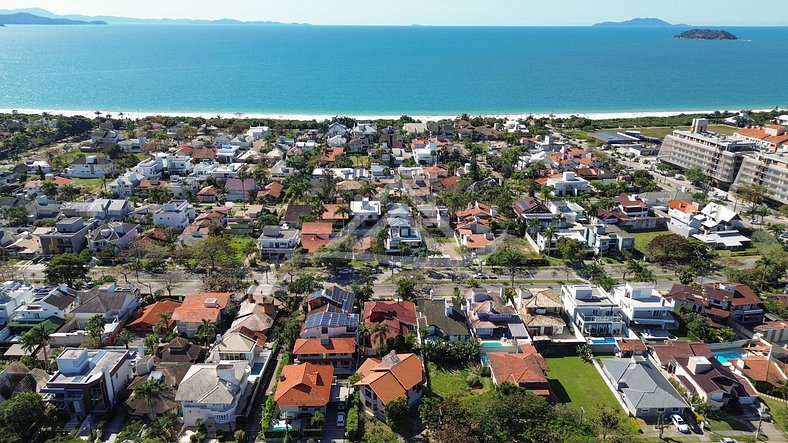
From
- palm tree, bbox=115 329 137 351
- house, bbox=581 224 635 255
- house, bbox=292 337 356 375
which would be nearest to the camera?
house, bbox=292 337 356 375

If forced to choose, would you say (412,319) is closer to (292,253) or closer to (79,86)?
(292,253)

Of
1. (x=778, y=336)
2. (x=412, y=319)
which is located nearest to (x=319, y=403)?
(x=412, y=319)

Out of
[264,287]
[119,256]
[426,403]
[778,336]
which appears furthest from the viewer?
[119,256]

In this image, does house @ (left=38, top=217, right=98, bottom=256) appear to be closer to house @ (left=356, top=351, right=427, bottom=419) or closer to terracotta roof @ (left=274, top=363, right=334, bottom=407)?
terracotta roof @ (left=274, top=363, right=334, bottom=407)

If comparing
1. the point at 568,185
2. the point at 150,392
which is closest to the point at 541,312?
the point at 150,392

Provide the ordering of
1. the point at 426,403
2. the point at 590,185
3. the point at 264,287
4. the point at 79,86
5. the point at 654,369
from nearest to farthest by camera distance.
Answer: the point at 426,403 → the point at 654,369 → the point at 264,287 → the point at 590,185 → the point at 79,86

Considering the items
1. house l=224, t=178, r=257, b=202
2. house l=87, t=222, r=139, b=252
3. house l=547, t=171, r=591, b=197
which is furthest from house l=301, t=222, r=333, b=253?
house l=547, t=171, r=591, b=197
